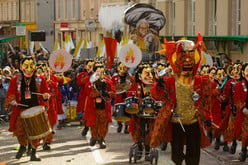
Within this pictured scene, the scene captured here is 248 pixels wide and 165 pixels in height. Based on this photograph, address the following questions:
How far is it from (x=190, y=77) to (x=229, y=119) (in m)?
4.11

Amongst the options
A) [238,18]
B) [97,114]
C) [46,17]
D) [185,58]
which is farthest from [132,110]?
[46,17]

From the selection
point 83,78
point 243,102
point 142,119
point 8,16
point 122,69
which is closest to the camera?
point 243,102

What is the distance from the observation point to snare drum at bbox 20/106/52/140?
11.7m

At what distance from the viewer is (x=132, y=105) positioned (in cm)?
1180

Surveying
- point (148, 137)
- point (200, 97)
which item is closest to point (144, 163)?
point (148, 137)

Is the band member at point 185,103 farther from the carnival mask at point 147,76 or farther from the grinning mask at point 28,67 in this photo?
the grinning mask at point 28,67

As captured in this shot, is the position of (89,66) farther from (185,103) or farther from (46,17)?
(46,17)

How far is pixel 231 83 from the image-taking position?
1295cm

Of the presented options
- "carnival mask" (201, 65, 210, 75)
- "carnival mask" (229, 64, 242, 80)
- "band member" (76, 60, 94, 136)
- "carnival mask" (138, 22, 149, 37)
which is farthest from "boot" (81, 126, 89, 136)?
"carnival mask" (138, 22, 149, 37)

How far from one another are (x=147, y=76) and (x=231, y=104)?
187cm

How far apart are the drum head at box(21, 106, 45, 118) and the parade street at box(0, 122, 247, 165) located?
3.26ft

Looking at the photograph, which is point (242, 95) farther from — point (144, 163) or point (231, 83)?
point (144, 163)

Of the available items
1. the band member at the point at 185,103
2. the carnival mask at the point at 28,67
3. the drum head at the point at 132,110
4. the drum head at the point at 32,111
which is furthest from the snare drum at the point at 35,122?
the band member at the point at 185,103

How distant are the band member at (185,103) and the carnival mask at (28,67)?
349 centimetres
